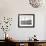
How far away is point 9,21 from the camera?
14.1 feet

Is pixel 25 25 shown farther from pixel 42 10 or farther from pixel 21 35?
pixel 42 10

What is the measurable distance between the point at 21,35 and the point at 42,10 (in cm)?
113

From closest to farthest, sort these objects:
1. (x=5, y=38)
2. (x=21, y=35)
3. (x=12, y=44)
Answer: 1. (x=12, y=44)
2. (x=5, y=38)
3. (x=21, y=35)

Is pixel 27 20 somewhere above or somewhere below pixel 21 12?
below

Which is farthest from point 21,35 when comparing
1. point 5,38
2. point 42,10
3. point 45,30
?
point 42,10

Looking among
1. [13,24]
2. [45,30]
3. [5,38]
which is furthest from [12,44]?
[45,30]

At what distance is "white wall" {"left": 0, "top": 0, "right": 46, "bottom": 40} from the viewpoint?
4.31 meters

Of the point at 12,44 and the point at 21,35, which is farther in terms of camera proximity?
the point at 21,35

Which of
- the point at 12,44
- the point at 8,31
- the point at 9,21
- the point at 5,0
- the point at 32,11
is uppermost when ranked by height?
the point at 5,0

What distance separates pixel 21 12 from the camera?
433cm

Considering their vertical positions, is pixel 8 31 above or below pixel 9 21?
below

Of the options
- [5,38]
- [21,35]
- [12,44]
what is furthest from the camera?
[21,35]

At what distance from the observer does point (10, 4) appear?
4336 millimetres

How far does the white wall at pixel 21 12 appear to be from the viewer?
4312 mm
